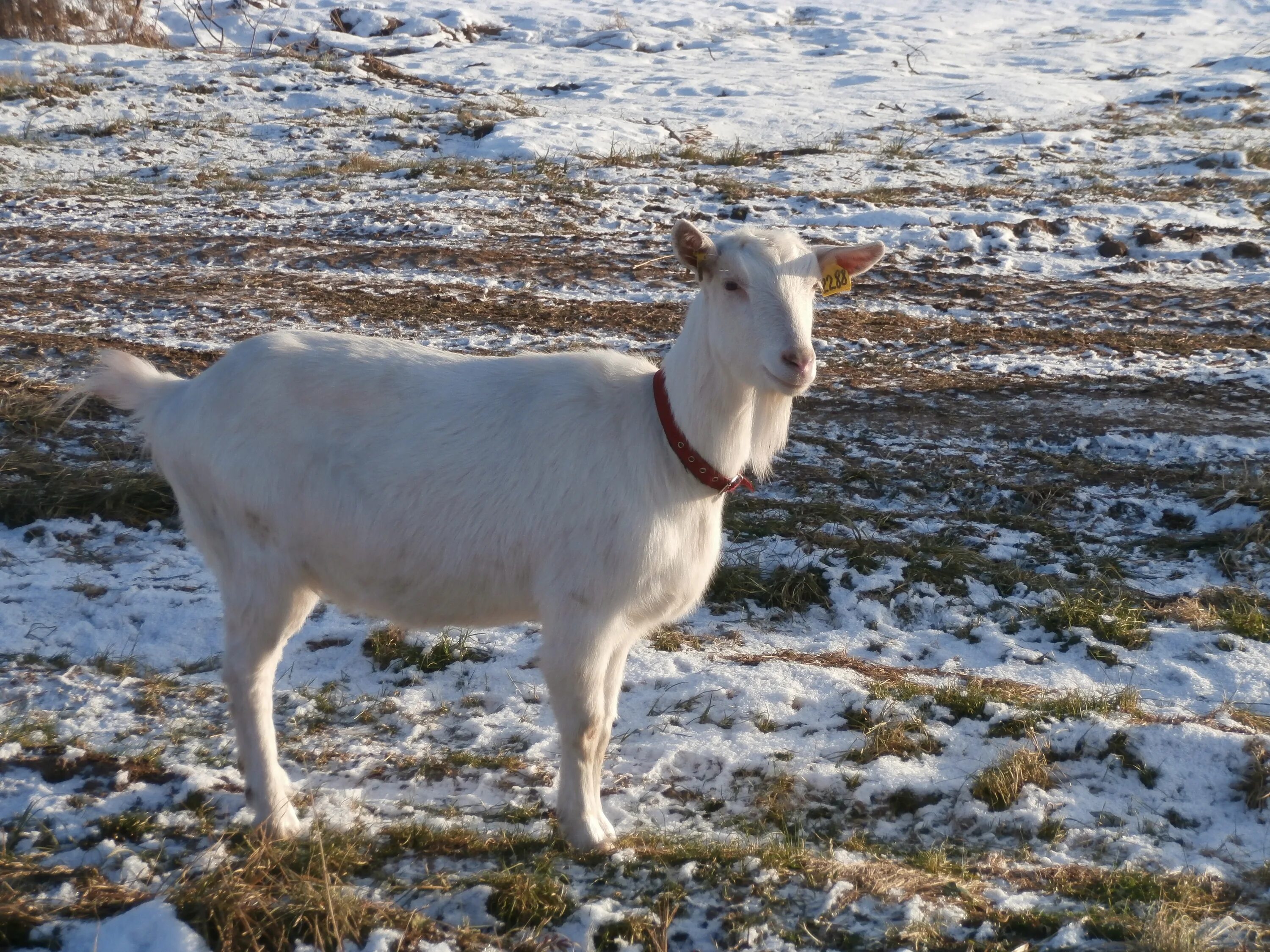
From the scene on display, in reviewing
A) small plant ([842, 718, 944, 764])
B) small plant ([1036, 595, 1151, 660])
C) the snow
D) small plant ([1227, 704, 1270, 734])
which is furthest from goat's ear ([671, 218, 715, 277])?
small plant ([1227, 704, 1270, 734])

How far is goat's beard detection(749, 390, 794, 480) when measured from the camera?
11.8ft

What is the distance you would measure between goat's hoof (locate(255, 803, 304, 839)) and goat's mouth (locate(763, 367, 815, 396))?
2121 millimetres

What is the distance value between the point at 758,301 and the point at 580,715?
58.5 inches

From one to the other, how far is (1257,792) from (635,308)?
6345 mm

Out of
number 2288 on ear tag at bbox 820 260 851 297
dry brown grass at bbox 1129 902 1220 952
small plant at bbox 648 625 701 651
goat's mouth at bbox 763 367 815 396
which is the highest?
number 2288 on ear tag at bbox 820 260 851 297

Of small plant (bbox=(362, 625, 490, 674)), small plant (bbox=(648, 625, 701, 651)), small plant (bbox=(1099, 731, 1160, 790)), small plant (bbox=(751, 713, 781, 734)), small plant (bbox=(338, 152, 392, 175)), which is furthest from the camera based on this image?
small plant (bbox=(338, 152, 392, 175))

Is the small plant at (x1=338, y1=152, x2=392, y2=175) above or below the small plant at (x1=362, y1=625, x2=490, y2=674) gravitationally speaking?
above

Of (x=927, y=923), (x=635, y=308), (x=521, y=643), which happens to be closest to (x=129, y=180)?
(x=635, y=308)

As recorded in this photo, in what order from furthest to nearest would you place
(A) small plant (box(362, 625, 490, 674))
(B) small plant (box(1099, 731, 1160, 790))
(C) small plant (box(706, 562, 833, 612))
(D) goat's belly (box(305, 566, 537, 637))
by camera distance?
(C) small plant (box(706, 562, 833, 612)), (A) small plant (box(362, 625, 490, 674)), (B) small plant (box(1099, 731, 1160, 790)), (D) goat's belly (box(305, 566, 537, 637))

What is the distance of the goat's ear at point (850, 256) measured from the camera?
370cm

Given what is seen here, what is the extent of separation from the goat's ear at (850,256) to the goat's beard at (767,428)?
1.71ft

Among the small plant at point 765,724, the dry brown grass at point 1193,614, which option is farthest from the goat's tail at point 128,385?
the dry brown grass at point 1193,614

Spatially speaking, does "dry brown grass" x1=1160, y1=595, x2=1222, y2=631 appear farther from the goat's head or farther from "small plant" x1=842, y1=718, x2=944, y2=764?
the goat's head

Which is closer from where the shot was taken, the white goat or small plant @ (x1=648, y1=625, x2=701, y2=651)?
the white goat
